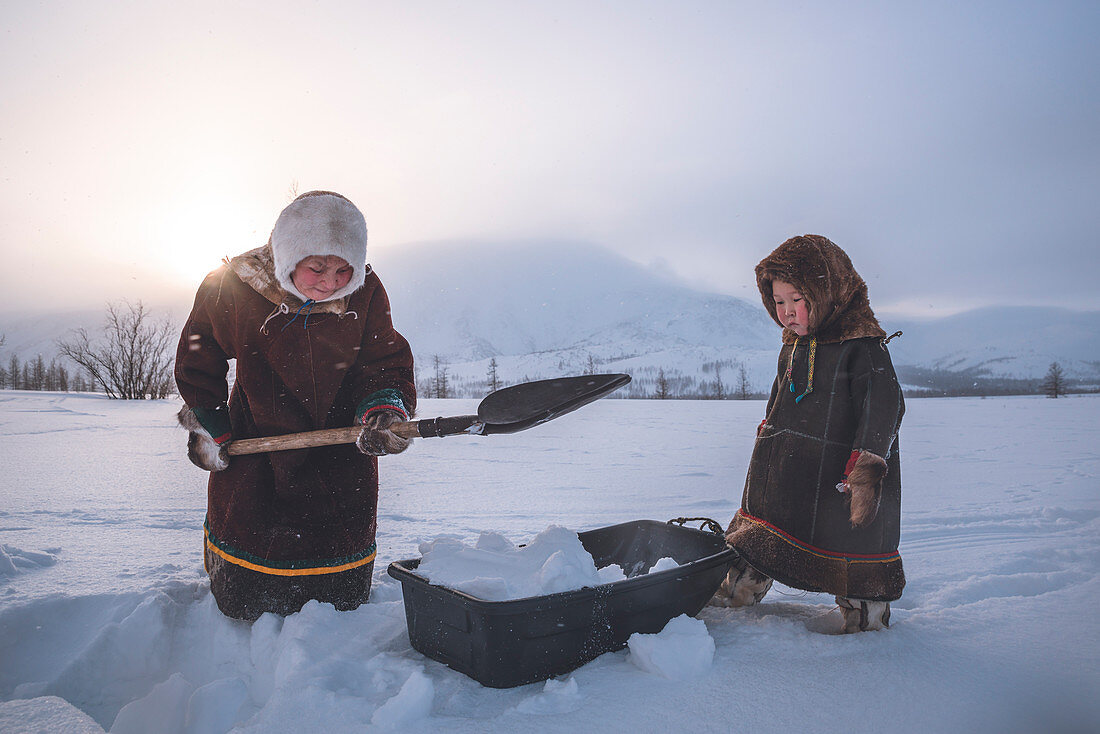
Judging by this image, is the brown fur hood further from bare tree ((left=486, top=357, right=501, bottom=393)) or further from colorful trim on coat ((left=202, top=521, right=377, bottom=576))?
colorful trim on coat ((left=202, top=521, right=377, bottom=576))

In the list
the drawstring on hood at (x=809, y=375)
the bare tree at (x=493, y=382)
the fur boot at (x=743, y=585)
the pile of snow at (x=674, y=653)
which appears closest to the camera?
the pile of snow at (x=674, y=653)

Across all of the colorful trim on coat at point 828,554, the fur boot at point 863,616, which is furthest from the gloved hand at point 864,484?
the fur boot at point 863,616

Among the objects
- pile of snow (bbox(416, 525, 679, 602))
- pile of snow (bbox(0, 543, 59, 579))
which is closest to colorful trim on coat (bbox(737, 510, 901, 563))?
pile of snow (bbox(416, 525, 679, 602))

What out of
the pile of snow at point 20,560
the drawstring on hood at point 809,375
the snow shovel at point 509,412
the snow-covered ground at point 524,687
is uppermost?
the drawstring on hood at point 809,375

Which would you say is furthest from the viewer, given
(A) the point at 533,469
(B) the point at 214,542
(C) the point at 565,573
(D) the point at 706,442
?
(D) the point at 706,442

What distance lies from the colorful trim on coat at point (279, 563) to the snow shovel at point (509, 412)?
15.7 inches

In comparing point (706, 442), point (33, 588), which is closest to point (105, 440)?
point (33, 588)

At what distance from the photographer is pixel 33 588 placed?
2.30 m

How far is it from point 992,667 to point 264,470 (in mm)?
2583

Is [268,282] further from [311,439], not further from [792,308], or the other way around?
[792,308]

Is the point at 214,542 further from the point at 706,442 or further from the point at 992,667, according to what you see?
the point at 706,442

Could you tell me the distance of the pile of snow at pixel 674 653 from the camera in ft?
5.99

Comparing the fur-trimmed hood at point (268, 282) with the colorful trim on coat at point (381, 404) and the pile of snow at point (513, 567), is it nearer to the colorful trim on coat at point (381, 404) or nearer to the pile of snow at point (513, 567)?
the colorful trim on coat at point (381, 404)

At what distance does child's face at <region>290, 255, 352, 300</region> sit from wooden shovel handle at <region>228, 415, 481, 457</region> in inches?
20.0
